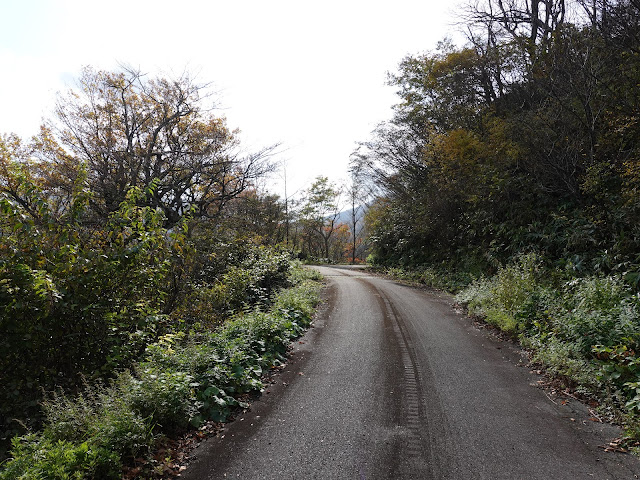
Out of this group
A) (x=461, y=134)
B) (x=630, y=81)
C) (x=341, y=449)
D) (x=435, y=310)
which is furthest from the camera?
(x=461, y=134)

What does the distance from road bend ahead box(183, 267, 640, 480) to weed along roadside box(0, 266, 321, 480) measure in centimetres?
37

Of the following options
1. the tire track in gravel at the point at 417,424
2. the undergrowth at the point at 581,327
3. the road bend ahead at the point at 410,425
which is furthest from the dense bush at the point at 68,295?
the undergrowth at the point at 581,327

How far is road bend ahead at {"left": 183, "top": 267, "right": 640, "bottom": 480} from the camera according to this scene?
10.7 ft

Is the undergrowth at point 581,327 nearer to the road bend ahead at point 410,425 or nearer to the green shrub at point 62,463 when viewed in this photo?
the road bend ahead at point 410,425

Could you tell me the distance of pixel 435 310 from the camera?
32.7 feet

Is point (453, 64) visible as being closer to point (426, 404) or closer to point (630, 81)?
point (630, 81)

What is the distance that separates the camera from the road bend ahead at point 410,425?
3264 mm

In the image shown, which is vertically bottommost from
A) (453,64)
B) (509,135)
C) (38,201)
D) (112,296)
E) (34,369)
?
(34,369)

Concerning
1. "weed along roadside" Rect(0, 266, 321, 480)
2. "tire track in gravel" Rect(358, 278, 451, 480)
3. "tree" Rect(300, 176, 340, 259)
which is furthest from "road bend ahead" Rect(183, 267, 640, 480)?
"tree" Rect(300, 176, 340, 259)

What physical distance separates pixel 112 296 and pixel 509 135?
12.8 meters

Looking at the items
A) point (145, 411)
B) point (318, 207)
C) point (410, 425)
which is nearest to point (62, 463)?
point (145, 411)

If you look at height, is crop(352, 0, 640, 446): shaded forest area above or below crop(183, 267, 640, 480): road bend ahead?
above

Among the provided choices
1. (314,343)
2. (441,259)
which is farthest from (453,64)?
(314,343)

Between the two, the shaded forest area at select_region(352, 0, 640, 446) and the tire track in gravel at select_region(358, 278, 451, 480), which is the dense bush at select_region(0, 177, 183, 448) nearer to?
the tire track in gravel at select_region(358, 278, 451, 480)
